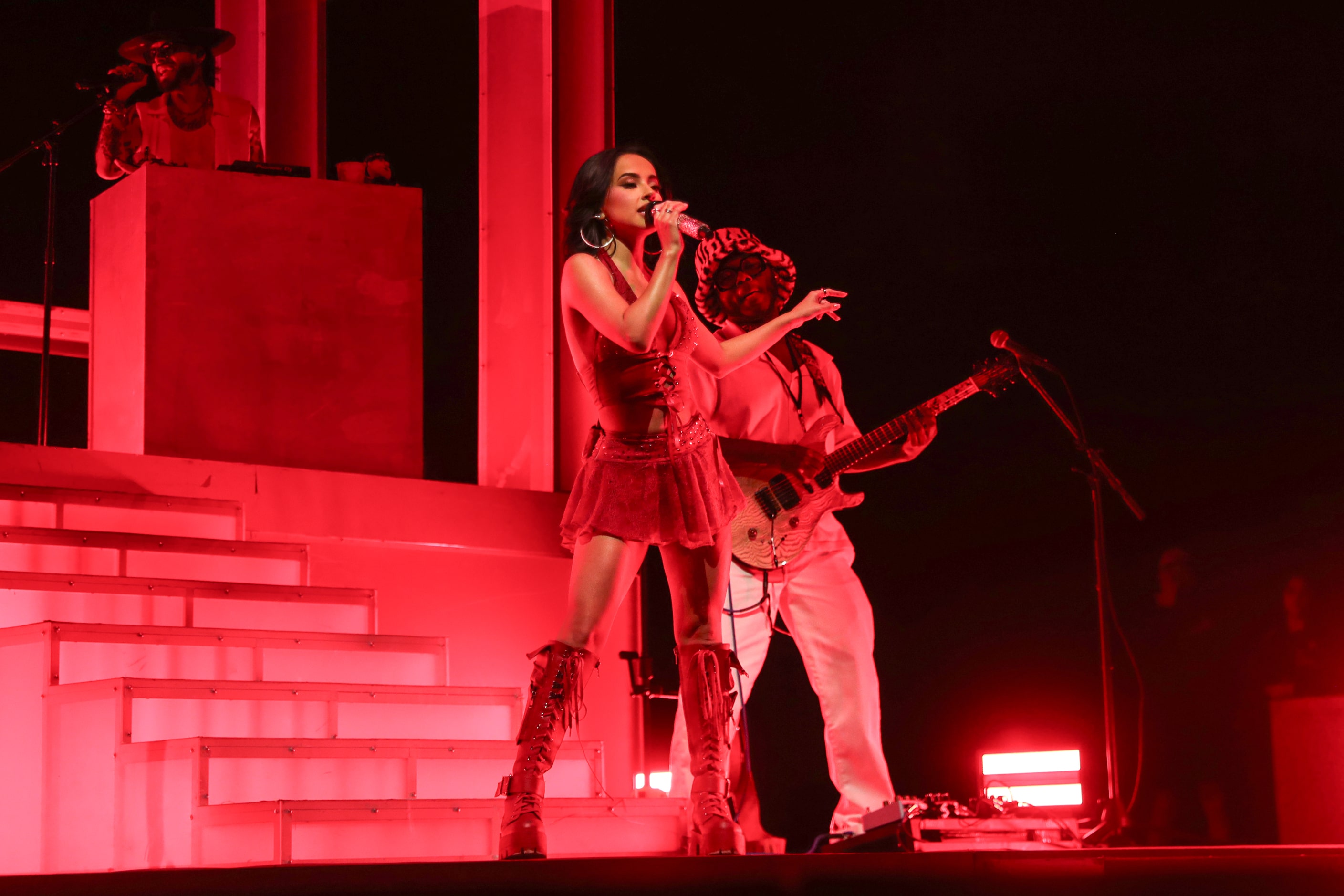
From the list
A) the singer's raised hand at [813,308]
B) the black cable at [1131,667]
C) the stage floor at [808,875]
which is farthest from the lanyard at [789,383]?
the stage floor at [808,875]

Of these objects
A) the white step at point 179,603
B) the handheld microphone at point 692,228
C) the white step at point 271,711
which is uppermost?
the handheld microphone at point 692,228

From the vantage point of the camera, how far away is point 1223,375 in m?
5.57

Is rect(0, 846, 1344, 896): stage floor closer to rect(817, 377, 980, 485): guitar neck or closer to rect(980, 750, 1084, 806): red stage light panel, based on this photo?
rect(817, 377, 980, 485): guitar neck

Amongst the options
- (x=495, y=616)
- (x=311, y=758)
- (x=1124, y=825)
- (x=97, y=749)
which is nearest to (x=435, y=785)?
(x=311, y=758)

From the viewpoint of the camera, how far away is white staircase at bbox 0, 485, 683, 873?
3.38 metres

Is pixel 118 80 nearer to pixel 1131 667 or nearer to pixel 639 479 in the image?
pixel 639 479

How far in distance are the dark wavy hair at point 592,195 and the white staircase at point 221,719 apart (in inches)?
52.5

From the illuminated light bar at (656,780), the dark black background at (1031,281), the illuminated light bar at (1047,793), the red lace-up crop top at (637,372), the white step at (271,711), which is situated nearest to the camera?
the red lace-up crop top at (637,372)

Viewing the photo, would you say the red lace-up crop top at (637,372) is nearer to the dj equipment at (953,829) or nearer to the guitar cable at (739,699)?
the guitar cable at (739,699)

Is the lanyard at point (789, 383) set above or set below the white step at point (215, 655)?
above

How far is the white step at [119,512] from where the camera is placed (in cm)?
430

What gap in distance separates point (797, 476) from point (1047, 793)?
1.88 meters

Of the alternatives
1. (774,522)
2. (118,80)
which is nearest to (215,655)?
(774,522)

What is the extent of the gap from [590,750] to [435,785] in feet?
1.53
